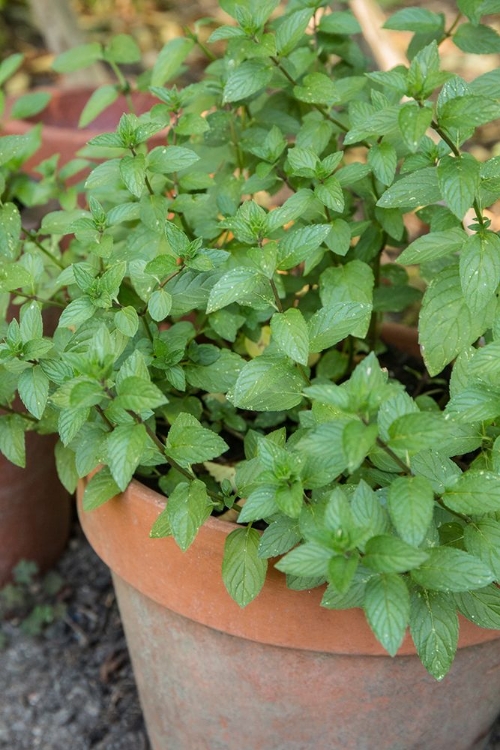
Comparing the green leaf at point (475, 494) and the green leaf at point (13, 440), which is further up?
the green leaf at point (13, 440)

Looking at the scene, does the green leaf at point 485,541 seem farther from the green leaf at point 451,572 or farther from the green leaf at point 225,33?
the green leaf at point 225,33

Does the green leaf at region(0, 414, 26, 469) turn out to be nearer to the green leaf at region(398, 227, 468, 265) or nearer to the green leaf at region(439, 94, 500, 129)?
the green leaf at region(398, 227, 468, 265)

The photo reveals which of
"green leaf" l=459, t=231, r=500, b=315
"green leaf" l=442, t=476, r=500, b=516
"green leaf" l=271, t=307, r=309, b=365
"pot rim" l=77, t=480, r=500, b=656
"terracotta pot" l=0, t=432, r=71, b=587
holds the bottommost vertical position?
"terracotta pot" l=0, t=432, r=71, b=587

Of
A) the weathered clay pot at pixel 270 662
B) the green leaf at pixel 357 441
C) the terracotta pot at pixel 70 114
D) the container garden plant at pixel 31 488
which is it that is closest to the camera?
the green leaf at pixel 357 441

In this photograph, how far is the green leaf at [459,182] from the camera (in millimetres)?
982

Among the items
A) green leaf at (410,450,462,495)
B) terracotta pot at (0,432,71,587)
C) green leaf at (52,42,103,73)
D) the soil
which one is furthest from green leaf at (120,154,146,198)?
the soil

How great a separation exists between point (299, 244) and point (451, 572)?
0.40 m

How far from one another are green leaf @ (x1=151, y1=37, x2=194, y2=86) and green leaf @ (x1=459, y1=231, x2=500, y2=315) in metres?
0.63

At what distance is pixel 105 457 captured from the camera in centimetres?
110

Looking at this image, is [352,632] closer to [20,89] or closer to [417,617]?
[417,617]

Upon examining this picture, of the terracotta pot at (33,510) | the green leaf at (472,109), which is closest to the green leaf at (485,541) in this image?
the green leaf at (472,109)

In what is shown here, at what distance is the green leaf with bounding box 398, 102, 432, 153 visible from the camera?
3.10 ft

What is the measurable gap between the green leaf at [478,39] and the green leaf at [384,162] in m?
0.34

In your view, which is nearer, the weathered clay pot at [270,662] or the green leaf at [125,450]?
the green leaf at [125,450]
